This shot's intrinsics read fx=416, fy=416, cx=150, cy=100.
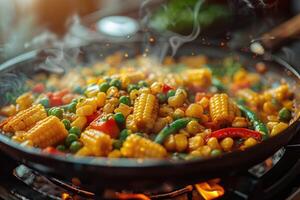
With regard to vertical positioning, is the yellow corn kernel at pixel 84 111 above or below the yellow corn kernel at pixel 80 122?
above

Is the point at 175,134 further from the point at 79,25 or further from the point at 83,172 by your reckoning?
the point at 79,25

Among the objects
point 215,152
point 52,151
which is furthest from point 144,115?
point 52,151

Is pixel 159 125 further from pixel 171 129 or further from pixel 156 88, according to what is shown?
pixel 156 88

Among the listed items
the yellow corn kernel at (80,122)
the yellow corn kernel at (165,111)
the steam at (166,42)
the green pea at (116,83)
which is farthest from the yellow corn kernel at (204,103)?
the steam at (166,42)

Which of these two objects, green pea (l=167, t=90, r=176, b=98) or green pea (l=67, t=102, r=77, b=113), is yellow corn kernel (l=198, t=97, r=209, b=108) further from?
green pea (l=67, t=102, r=77, b=113)

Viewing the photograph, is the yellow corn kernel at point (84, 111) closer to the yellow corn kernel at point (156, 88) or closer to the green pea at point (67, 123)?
the green pea at point (67, 123)

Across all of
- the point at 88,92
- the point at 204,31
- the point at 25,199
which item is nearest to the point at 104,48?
the point at 88,92

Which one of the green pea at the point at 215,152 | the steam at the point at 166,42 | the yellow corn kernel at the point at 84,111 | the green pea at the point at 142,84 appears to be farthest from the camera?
the steam at the point at 166,42
